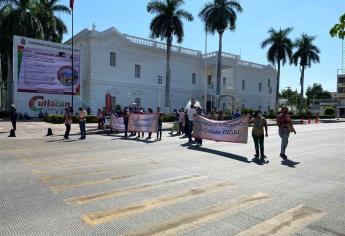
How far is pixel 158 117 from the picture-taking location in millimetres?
18625

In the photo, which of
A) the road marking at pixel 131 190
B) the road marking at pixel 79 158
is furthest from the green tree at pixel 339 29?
the road marking at pixel 79 158

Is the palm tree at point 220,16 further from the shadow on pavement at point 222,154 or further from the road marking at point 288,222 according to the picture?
the road marking at point 288,222

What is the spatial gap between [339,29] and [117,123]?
18.7 m

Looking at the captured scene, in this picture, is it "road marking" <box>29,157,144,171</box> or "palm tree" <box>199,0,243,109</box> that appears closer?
"road marking" <box>29,157,144,171</box>

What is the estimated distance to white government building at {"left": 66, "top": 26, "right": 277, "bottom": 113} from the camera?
4078cm

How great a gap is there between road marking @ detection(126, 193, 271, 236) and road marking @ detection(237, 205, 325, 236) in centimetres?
63

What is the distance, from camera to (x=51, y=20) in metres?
42.0

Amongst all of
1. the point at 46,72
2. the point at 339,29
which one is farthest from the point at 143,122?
the point at 46,72

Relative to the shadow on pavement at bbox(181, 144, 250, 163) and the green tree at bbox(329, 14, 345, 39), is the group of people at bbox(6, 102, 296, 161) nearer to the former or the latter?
the shadow on pavement at bbox(181, 144, 250, 163)

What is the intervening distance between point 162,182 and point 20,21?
34.4 metres

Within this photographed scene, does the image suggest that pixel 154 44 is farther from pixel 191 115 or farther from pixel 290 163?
pixel 290 163

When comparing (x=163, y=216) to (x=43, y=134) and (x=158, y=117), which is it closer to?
(x=158, y=117)

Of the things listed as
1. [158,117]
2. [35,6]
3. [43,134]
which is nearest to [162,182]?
[158,117]

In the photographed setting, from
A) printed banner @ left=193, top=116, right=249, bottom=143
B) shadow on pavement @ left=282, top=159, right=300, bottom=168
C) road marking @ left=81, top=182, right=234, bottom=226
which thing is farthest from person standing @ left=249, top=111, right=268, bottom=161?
road marking @ left=81, top=182, right=234, bottom=226
